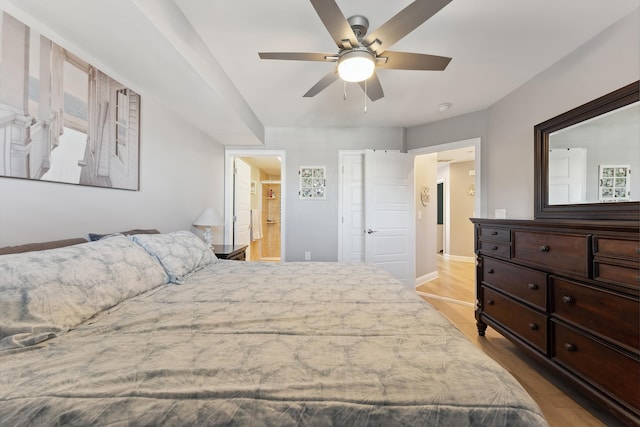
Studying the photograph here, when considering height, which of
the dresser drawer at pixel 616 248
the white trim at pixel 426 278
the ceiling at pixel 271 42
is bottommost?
the white trim at pixel 426 278

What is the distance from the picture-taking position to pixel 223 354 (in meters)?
0.77

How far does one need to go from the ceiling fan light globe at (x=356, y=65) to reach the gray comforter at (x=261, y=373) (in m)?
1.44

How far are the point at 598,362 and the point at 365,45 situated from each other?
2.20m

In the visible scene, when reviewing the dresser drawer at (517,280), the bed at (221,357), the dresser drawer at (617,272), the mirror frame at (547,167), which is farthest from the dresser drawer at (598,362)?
the bed at (221,357)

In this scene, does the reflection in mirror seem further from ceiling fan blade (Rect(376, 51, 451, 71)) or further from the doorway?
the doorway

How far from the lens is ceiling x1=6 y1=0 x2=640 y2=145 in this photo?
56.1 inches

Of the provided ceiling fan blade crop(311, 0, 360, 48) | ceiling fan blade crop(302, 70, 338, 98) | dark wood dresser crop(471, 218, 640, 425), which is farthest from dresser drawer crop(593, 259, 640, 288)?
ceiling fan blade crop(302, 70, 338, 98)

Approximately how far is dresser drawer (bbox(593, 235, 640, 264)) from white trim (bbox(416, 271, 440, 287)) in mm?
2881

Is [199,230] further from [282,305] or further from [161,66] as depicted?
[282,305]

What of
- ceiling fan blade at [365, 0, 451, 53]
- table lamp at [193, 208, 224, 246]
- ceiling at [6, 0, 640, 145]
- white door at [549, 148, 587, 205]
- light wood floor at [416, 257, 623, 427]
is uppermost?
ceiling at [6, 0, 640, 145]

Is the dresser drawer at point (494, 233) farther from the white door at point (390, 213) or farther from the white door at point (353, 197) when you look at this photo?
the white door at point (353, 197)

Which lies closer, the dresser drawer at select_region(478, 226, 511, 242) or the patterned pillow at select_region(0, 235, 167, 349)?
the patterned pillow at select_region(0, 235, 167, 349)

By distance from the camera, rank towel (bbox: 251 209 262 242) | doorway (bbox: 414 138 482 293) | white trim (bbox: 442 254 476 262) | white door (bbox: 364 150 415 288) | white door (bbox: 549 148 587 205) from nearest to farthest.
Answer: white door (bbox: 549 148 587 205) → white door (bbox: 364 150 415 288) → towel (bbox: 251 209 262 242) → doorway (bbox: 414 138 482 293) → white trim (bbox: 442 254 476 262)

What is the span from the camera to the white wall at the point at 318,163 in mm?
3891
